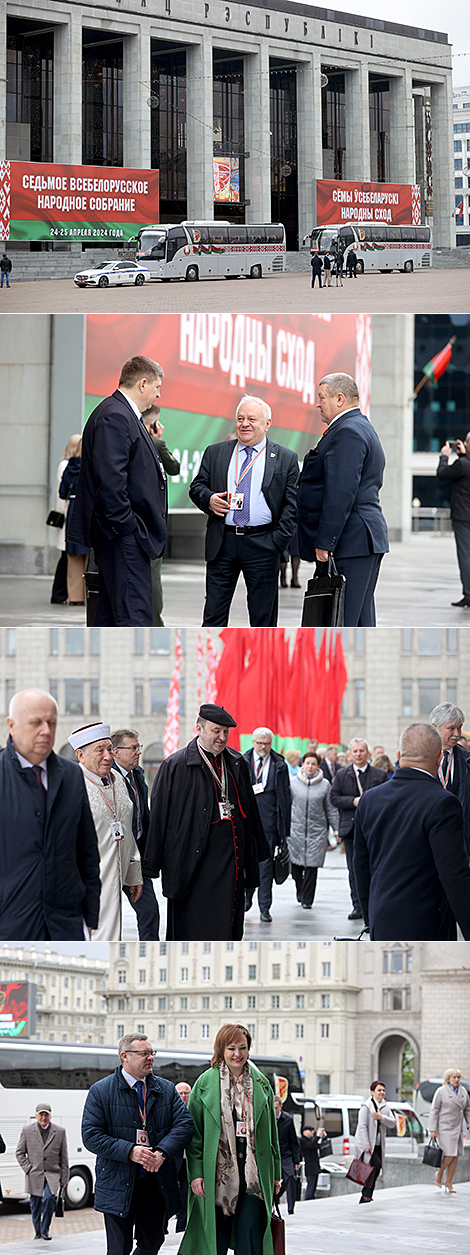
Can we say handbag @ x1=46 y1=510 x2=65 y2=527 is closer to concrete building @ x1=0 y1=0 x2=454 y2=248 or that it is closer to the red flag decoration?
the red flag decoration

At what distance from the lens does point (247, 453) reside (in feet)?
19.9

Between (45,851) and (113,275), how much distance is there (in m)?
6.94

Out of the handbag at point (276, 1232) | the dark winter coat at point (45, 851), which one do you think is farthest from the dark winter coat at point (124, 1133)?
the dark winter coat at point (45, 851)

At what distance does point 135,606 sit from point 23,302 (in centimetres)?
466

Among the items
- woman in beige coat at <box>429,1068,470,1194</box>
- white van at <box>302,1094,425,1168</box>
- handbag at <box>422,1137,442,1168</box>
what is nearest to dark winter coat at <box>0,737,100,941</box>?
white van at <box>302,1094,425,1168</box>

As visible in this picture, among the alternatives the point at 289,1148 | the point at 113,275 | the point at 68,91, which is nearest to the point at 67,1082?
the point at 289,1148

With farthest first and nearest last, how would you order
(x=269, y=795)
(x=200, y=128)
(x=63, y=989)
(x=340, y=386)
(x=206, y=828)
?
(x=200, y=128) → (x=269, y=795) → (x=63, y=989) → (x=340, y=386) → (x=206, y=828)

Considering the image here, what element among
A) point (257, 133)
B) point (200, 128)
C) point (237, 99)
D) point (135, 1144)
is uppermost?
point (237, 99)

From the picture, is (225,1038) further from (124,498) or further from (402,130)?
(402,130)

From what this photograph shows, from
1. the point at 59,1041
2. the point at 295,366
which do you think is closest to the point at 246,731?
the point at 59,1041

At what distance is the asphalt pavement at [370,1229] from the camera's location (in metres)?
5.97

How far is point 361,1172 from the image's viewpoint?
7.14m

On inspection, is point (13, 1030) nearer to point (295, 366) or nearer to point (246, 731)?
point (246, 731)

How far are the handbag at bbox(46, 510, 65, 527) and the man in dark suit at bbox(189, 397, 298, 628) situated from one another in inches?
99.7
